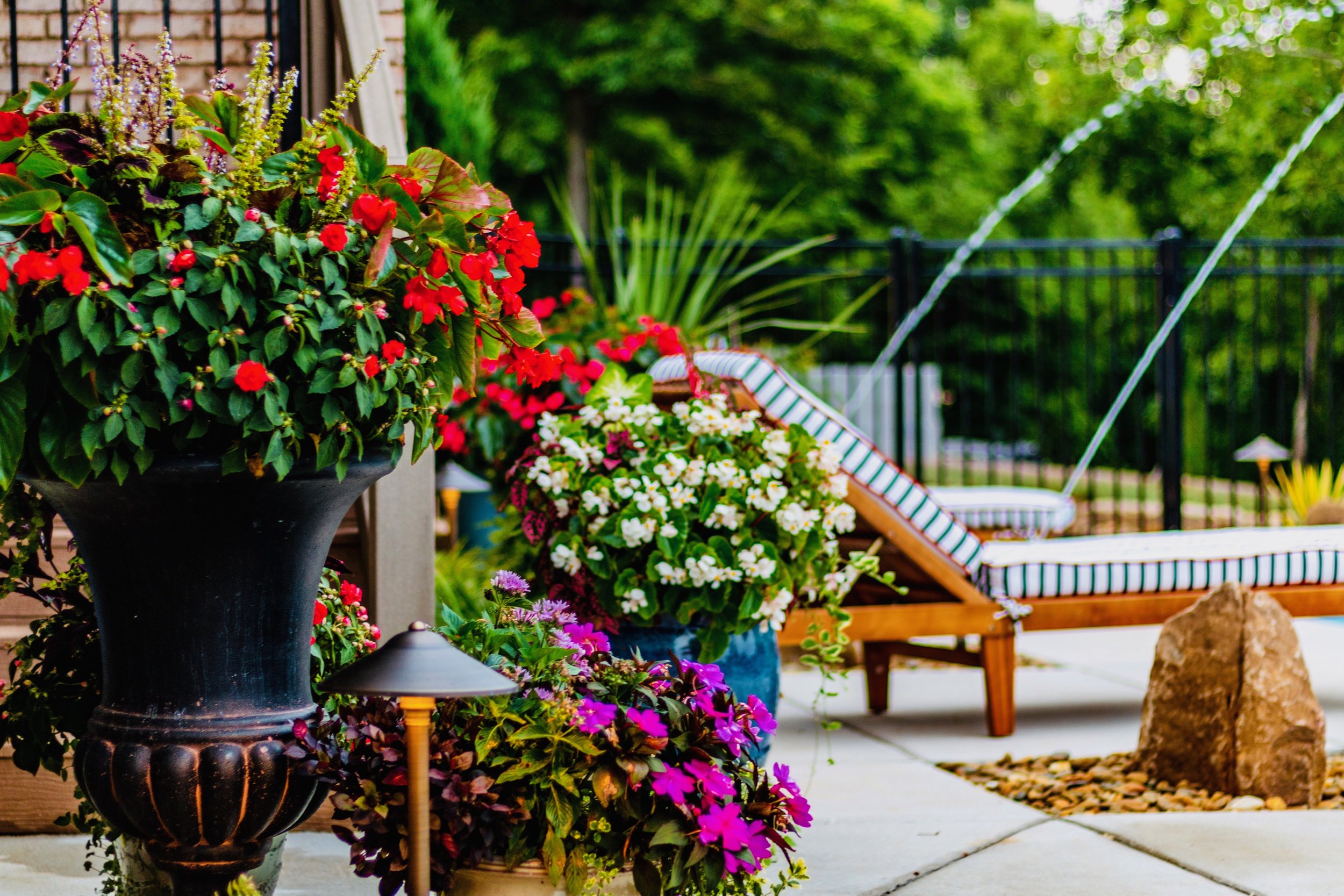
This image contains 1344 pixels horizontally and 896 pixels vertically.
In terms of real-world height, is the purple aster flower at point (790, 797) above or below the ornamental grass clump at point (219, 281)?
below

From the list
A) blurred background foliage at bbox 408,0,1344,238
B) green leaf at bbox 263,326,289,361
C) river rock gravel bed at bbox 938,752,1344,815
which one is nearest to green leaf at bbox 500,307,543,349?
green leaf at bbox 263,326,289,361

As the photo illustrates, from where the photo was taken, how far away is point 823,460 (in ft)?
9.67

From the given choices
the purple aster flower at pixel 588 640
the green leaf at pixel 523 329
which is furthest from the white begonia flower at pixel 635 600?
the green leaf at pixel 523 329

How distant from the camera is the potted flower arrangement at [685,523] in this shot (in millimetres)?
2785

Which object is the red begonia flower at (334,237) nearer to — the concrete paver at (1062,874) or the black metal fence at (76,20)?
the concrete paver at (1062,874)

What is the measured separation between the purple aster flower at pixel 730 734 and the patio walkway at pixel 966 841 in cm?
64

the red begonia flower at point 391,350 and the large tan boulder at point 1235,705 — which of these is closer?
the red begonia flower at point 391,350

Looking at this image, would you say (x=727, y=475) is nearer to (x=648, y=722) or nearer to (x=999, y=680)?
(x=648, y=722)

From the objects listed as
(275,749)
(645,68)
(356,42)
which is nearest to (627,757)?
(275,749)

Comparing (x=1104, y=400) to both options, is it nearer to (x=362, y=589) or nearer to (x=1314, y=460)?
(x=1314, y=460)

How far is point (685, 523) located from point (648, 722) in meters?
0.92

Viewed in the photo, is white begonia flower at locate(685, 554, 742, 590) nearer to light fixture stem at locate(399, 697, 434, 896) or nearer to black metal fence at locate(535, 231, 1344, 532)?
light fixture stem at locate(399, 697, 434, 896)

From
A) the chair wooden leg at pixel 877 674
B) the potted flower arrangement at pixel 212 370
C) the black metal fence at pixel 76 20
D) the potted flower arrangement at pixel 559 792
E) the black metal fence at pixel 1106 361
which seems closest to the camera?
the potted flower arrangement at pixel 212 370

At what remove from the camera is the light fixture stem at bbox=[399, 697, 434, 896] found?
5.52ft
